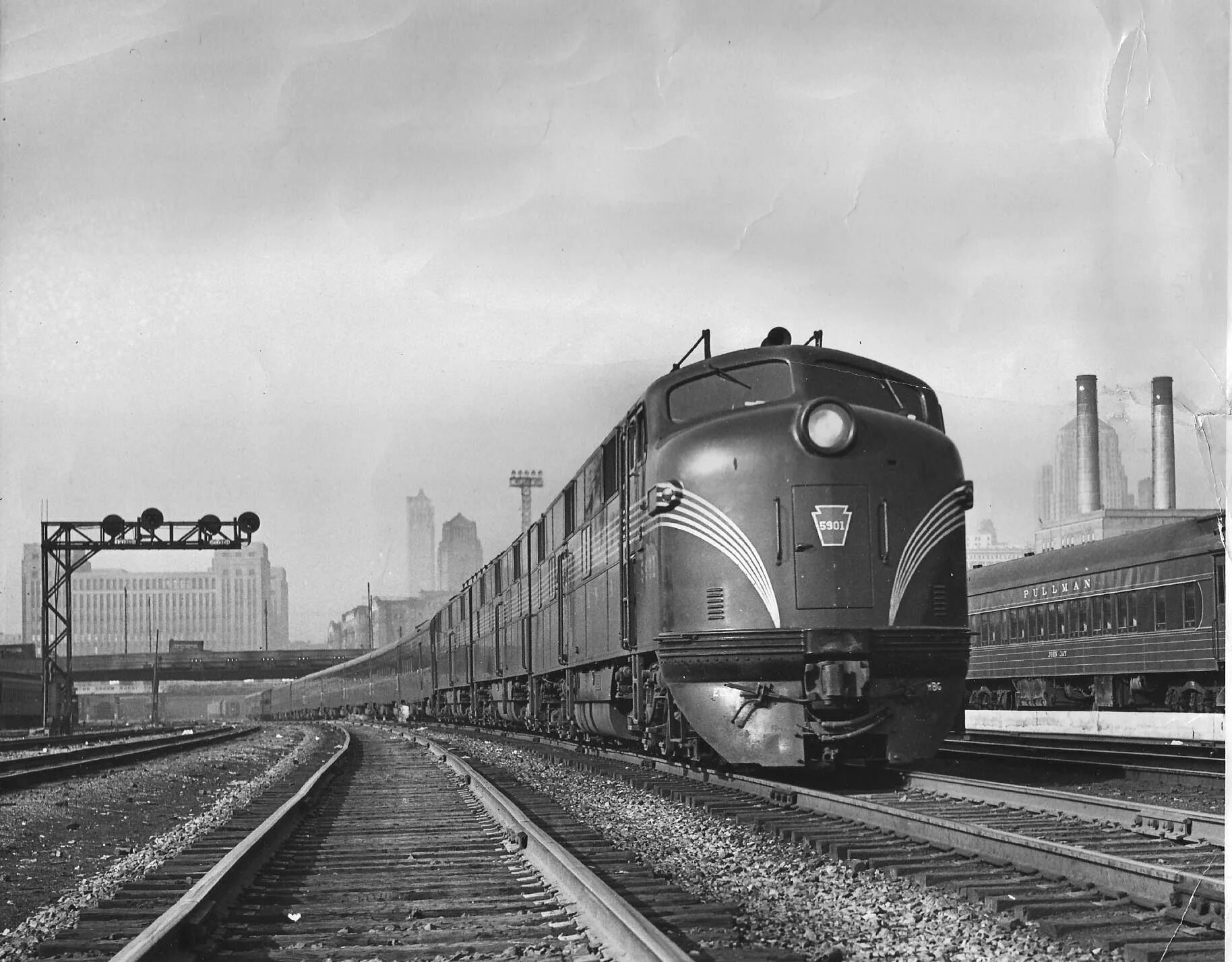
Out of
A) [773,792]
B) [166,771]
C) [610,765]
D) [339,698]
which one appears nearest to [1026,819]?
[773,792]

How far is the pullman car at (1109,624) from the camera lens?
19.8 metres

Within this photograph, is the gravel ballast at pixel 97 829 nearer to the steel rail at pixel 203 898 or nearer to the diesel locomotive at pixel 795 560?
the steel rail at pixel 203 898

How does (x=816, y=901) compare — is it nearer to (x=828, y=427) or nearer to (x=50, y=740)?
(x=828, y=427)

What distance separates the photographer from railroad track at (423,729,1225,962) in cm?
595

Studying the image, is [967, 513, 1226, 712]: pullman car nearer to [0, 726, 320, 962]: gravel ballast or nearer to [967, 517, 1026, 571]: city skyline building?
[0, 726, 320, 962]: gravel ballast

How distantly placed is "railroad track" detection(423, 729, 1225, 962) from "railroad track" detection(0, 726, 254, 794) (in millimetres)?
9244

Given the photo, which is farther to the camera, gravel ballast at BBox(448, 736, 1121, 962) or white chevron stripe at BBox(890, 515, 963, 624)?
white chevron stripe at BBox(890, 515, 963, 624)

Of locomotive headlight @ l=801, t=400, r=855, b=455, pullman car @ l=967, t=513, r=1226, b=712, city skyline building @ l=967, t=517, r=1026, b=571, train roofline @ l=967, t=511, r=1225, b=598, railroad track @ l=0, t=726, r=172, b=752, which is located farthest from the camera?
city skyline building @ l=967, t=517, r=1026, b=571

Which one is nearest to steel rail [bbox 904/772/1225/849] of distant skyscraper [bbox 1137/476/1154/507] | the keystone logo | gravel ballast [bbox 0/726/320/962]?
the keystone logo

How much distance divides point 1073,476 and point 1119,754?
168ft

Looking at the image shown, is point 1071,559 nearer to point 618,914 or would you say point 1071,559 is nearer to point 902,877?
point 902,877

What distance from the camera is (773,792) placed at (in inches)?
440

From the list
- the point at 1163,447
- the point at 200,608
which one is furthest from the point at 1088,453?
the point at 200,608

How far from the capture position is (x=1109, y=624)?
22734 mm
